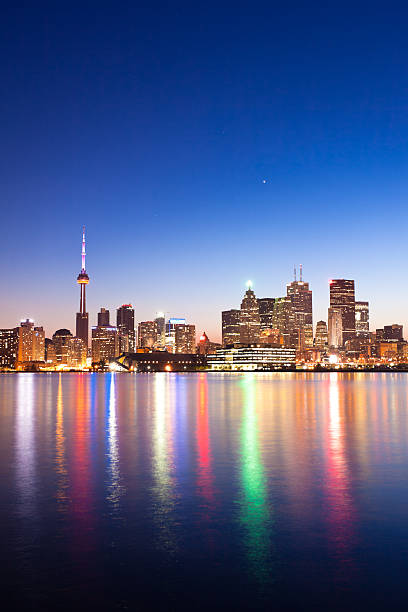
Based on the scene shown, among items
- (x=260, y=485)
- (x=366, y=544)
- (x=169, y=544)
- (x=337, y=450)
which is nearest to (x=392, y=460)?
(x=337, y=450)

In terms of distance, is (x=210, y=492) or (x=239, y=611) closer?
(x=239, y=611)

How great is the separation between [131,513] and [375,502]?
7.96 m

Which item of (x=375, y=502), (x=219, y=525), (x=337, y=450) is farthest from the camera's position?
(x=337, y=450)

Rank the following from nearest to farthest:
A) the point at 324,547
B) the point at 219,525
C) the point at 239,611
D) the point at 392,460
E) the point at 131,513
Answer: the point at 239,611, the point at 324,547, the point at 219,525, the point at 131,513, the point at 392,460

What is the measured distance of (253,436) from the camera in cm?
3888

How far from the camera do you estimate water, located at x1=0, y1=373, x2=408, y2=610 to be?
40.0ft

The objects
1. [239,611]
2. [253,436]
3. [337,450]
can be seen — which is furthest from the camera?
[253,436]

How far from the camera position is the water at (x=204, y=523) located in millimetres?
12188

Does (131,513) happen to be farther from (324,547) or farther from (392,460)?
(392,460)

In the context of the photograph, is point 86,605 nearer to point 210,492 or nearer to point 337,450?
point 210,492

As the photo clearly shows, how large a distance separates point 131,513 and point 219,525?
9.77 ft

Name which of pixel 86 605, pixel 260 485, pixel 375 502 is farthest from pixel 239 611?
pixel 260 485

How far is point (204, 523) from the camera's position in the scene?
17.4 metres

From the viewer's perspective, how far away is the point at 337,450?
32.2m
